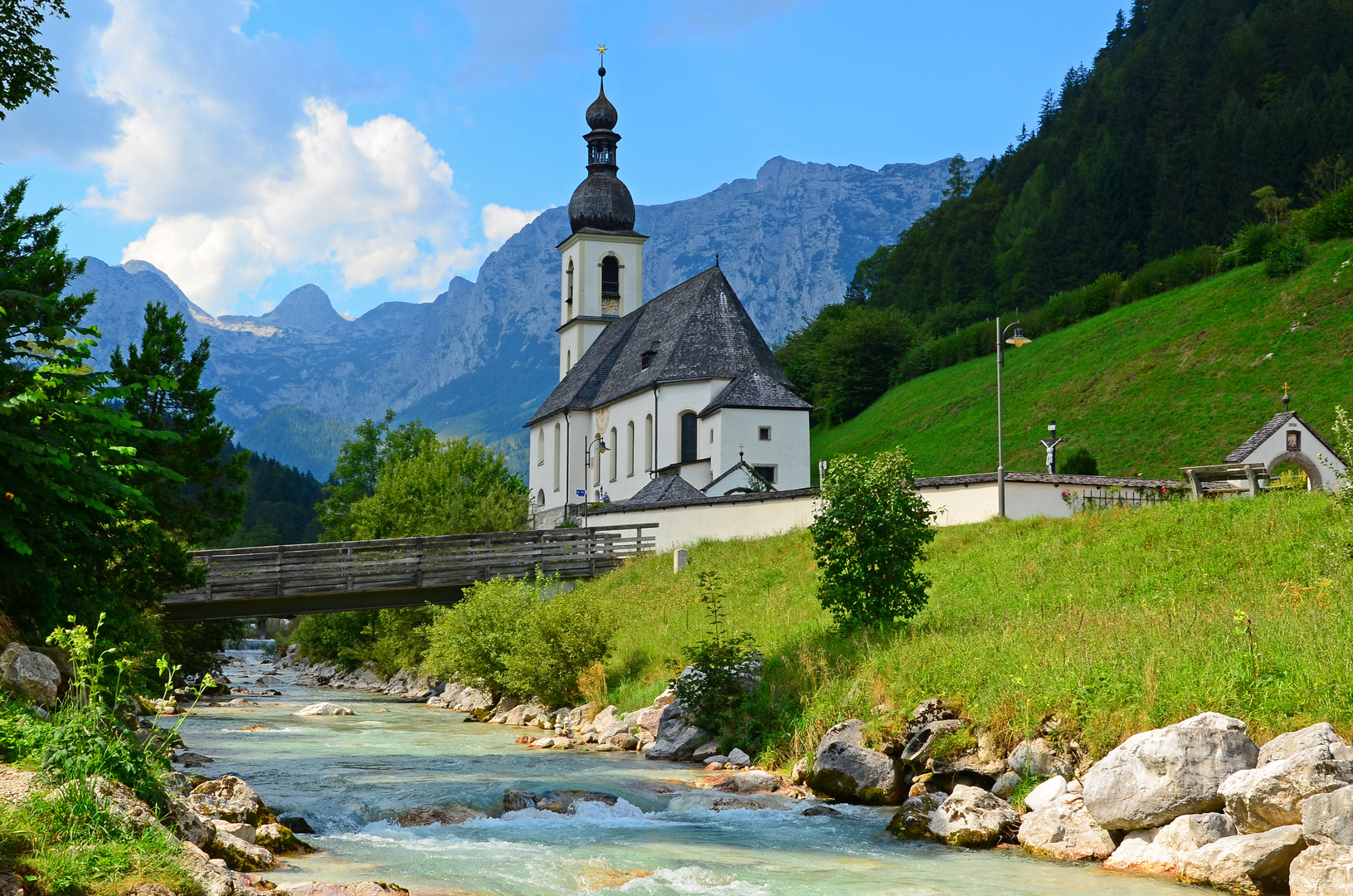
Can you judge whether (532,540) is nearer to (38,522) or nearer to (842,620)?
(842,620)

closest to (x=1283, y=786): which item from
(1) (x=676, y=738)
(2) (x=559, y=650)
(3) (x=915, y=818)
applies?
(3) (x=915, y=818)

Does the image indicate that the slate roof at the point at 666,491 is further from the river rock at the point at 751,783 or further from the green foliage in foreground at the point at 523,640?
the river rock at the point at 751,783

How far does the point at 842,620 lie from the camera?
1873 centimetres

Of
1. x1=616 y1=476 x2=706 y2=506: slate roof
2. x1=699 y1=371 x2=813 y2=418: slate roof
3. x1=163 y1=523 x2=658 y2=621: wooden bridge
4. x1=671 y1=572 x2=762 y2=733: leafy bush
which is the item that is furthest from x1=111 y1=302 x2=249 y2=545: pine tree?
x1=699 y1=371 x2=813 y2=418: slate roof

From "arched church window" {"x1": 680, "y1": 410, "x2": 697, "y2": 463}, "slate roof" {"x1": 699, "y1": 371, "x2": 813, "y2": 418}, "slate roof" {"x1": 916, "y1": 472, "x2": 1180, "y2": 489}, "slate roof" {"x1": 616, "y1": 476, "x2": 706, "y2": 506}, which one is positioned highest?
"slate roof" {"x1": 699, "y1": 371, "x2": 813, "y2": 418}

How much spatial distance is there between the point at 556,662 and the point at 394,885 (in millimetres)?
15666

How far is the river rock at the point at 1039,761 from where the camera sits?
482 inches

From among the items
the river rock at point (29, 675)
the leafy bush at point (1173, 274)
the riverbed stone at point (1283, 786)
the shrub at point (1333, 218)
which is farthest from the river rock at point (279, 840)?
the leafy bush at point (1173, 274)

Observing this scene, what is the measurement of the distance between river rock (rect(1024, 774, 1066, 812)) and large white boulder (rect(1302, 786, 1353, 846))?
283cm

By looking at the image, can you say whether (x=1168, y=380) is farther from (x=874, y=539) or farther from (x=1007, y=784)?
(x=1007, y=784)

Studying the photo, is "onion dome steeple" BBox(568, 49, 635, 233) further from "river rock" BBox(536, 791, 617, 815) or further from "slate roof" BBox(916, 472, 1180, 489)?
"river rock" BBox(536, 791, 617, 815)

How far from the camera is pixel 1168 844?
397 inches

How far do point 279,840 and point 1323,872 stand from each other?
8947 mm

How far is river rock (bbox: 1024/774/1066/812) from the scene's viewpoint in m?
11.6
